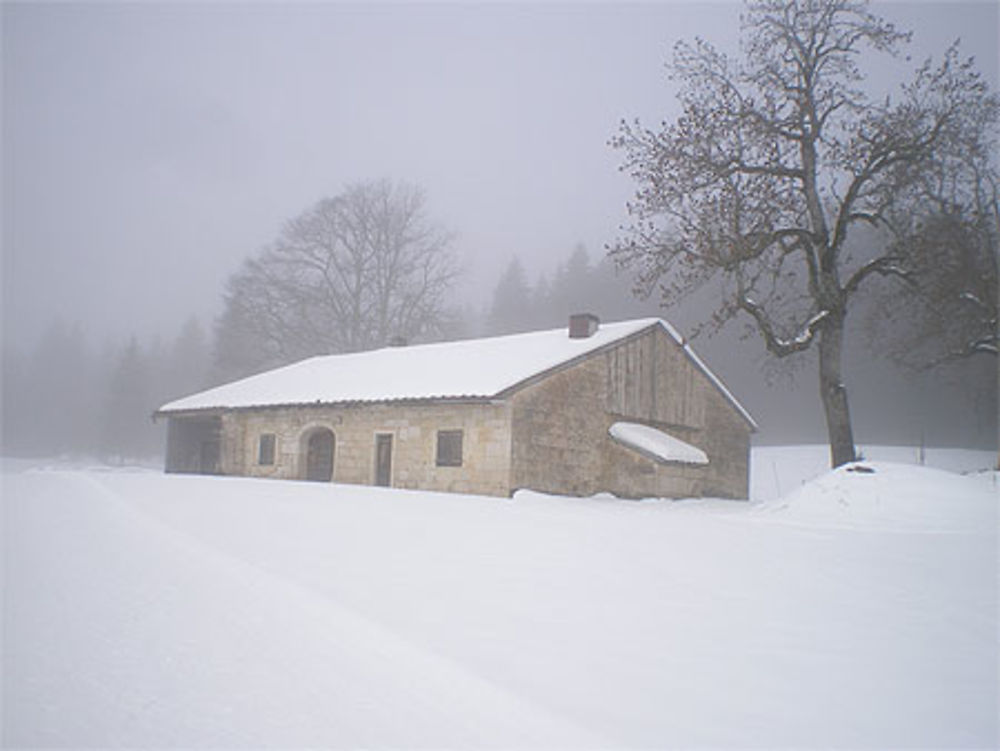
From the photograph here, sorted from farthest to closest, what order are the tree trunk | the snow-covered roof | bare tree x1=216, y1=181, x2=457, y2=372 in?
bare tree x1=216, y1=181, x2=457, y2=372 < the snow-covered roof < the tree trunk

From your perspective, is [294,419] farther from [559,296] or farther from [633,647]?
[559,296]

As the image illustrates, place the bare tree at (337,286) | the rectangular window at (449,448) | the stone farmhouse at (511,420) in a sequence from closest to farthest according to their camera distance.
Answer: the stone farmhouse at (511,420)
the rectangular window at (449,448)
the bare tree at (337,286)

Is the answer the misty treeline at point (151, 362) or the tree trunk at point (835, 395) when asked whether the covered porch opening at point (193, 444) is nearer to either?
the misty treeline at point (151, 362)

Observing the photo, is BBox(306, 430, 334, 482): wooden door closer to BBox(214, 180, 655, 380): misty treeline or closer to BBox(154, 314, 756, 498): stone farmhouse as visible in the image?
BBox(154, 314, 756, 498): stone farmhouse

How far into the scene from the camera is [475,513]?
9.58 meters

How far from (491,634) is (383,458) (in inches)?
510

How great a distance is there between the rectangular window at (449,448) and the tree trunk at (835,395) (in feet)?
26.0

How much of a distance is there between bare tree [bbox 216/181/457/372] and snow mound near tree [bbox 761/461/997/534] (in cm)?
2473

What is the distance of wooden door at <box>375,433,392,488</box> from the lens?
1698cm

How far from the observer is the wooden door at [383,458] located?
16984mm

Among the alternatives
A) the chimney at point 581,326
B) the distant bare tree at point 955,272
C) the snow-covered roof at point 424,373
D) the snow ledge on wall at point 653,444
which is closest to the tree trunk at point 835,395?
the distant bare tree at point 955,272

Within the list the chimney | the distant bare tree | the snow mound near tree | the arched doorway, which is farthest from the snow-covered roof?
the snow mound near tree

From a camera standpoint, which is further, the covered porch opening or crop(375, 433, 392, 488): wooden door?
the covered porch opening

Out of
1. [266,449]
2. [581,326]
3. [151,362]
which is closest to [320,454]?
[266,449]
